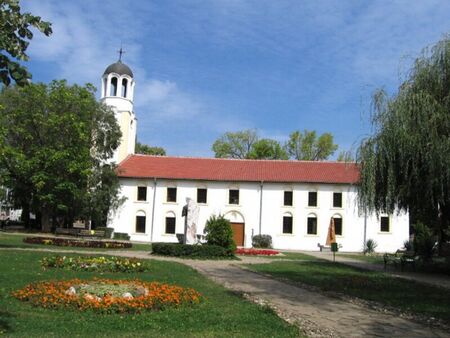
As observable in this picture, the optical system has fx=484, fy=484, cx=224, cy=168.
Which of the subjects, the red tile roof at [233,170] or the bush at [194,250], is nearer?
the bush at [194,250]

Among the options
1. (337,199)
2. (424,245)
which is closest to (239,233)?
(337,199)

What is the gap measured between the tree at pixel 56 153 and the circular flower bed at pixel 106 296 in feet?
94.4

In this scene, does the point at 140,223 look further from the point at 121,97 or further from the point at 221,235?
the point at 221,235

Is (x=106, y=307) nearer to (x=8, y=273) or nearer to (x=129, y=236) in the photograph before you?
(x=8, y=273)

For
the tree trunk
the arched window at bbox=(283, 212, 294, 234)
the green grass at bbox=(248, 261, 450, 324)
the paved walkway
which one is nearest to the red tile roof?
the arched window at bbox=(283, 212, 294, 234)

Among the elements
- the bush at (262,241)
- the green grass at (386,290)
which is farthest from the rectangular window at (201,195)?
the green grass at (386,290)

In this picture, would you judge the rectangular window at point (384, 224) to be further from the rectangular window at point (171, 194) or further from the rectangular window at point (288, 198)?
the rectangular window at point (171, 194)

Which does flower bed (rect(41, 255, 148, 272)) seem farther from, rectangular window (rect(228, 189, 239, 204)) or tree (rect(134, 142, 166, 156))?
tree (rect(134, 142, 166, 156))

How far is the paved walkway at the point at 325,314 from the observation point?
8316 mm

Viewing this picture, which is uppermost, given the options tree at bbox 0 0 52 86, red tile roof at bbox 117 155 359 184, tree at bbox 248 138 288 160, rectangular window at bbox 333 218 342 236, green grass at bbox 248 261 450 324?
tree at bbox 248 138 288 160

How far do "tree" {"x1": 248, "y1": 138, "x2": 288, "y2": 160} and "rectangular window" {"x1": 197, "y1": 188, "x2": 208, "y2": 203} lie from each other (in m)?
23.0

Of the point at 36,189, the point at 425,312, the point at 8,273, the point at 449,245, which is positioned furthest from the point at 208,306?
the point at 36,189

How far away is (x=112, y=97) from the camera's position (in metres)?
47.9

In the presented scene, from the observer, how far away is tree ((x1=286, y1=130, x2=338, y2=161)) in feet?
216
